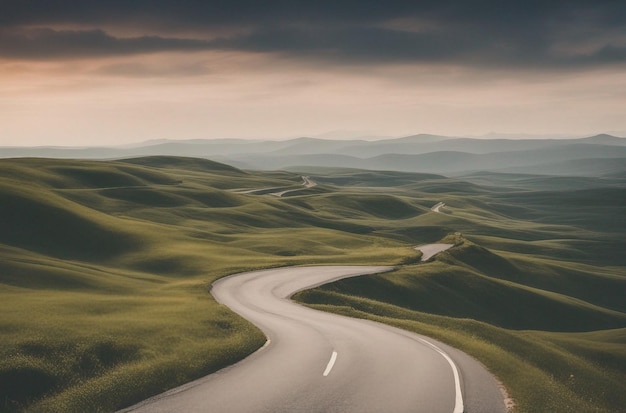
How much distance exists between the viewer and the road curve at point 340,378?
21.4 meters

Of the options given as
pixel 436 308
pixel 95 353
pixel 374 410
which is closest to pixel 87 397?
pixel 95 353

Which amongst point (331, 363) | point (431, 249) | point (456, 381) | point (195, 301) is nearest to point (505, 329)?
point (195, 301)

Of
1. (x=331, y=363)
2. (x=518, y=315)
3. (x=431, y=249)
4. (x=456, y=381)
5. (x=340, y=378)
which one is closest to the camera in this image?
(x=340, y=378)

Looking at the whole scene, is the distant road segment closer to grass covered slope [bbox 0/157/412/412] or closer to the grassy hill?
the grassy hill

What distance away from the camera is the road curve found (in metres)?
21.4

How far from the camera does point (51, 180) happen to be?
153875 millimetres

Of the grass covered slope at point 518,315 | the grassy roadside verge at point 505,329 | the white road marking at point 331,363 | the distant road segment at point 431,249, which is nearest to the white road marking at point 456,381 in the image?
the grassy roadside verge at point 505,329

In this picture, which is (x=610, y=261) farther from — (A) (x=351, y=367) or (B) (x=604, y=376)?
(A) (x=351, y=367)

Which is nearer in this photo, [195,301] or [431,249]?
[195,301]

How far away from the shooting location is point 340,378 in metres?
24.7

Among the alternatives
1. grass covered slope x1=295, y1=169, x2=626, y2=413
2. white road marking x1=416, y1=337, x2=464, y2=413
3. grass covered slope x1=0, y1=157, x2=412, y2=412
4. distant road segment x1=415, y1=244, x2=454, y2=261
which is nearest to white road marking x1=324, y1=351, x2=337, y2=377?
grass covered slope x1=0, y1=157, x2=412, y2=412

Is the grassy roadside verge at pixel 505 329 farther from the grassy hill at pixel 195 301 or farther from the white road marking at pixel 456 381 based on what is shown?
the white road marking at pixel 456 381

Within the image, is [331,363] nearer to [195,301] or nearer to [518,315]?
[195,301]

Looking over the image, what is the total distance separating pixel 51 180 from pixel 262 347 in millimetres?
141859
